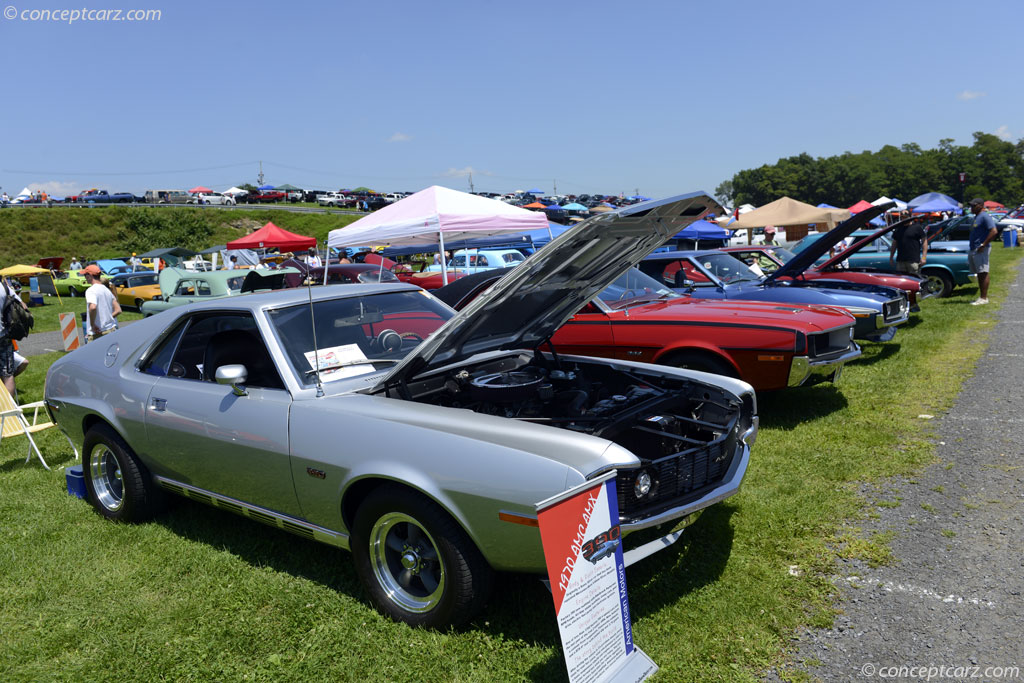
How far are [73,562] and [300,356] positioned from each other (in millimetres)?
1910

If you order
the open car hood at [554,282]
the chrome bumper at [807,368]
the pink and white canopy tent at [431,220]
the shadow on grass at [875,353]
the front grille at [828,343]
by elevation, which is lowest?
the shadow on grass at [875,353]

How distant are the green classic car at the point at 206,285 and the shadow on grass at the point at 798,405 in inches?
435

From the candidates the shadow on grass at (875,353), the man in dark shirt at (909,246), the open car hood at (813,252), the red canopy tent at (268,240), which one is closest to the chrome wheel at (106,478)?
the shadow on grass at (875,353)

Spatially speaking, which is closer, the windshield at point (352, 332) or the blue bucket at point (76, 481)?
the windshield at point (352, 332)

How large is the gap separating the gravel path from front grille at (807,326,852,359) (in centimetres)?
106

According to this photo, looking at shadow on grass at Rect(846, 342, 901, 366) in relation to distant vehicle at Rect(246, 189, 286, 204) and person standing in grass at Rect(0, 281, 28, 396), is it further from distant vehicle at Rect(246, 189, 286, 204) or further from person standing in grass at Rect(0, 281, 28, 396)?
distant vehicle at Rect(246, 189, 286, 204)

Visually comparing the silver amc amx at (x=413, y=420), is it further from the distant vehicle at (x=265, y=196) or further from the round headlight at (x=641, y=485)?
the distant vehicle at (x=265, y=196)

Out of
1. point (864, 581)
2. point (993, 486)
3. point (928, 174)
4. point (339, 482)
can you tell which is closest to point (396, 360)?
point (339, 482)

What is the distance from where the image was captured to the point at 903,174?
10088 cm

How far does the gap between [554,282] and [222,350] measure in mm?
1932

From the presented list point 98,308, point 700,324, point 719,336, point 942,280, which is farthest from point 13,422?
point 942,280

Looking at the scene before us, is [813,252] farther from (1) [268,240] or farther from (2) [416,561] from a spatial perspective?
(1) [268,240]

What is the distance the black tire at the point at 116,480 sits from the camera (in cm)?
447

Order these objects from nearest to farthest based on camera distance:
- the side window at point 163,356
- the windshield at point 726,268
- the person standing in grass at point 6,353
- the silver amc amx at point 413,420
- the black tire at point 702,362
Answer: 1. the silver amc amx at point 413,420
2. the side window at point 163,356
3. the black tire at point 702,362
4. the person standing in grass at point 6,353
5. the windshield at point 726,268
